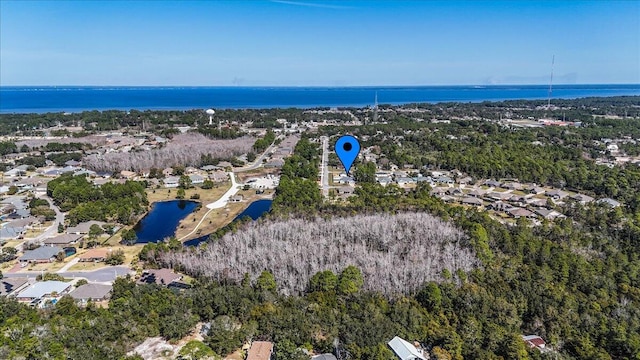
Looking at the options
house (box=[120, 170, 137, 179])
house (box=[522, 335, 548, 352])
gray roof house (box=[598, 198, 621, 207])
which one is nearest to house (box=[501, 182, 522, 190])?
gray roof house (box=[598, 198, 621, 207])

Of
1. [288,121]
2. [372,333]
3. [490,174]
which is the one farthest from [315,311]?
[288,121]

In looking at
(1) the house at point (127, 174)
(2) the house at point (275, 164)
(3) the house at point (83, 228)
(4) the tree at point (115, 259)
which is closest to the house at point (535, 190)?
(2) the house at point (275, 164)

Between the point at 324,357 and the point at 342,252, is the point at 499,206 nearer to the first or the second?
the point at 342,252

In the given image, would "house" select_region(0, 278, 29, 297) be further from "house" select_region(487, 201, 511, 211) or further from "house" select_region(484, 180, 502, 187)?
"house" select_region(484, 180, 502, 187)

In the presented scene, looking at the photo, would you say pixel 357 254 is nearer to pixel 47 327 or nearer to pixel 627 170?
pixel 47 327

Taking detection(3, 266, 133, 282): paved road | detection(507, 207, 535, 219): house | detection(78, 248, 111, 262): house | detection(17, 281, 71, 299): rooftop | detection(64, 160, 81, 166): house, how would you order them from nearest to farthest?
1. detection(17, 281, 71, 299): rooftop
2. detection(3, 266, 133, 282): paved road
3. detection(78, 248, 111, 262): house
4. detection(507, 207, 535, 219): house
5. detection(64, 160, 81, 166): house

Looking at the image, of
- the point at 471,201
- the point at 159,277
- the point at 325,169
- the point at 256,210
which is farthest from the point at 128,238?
the point at 471,201
